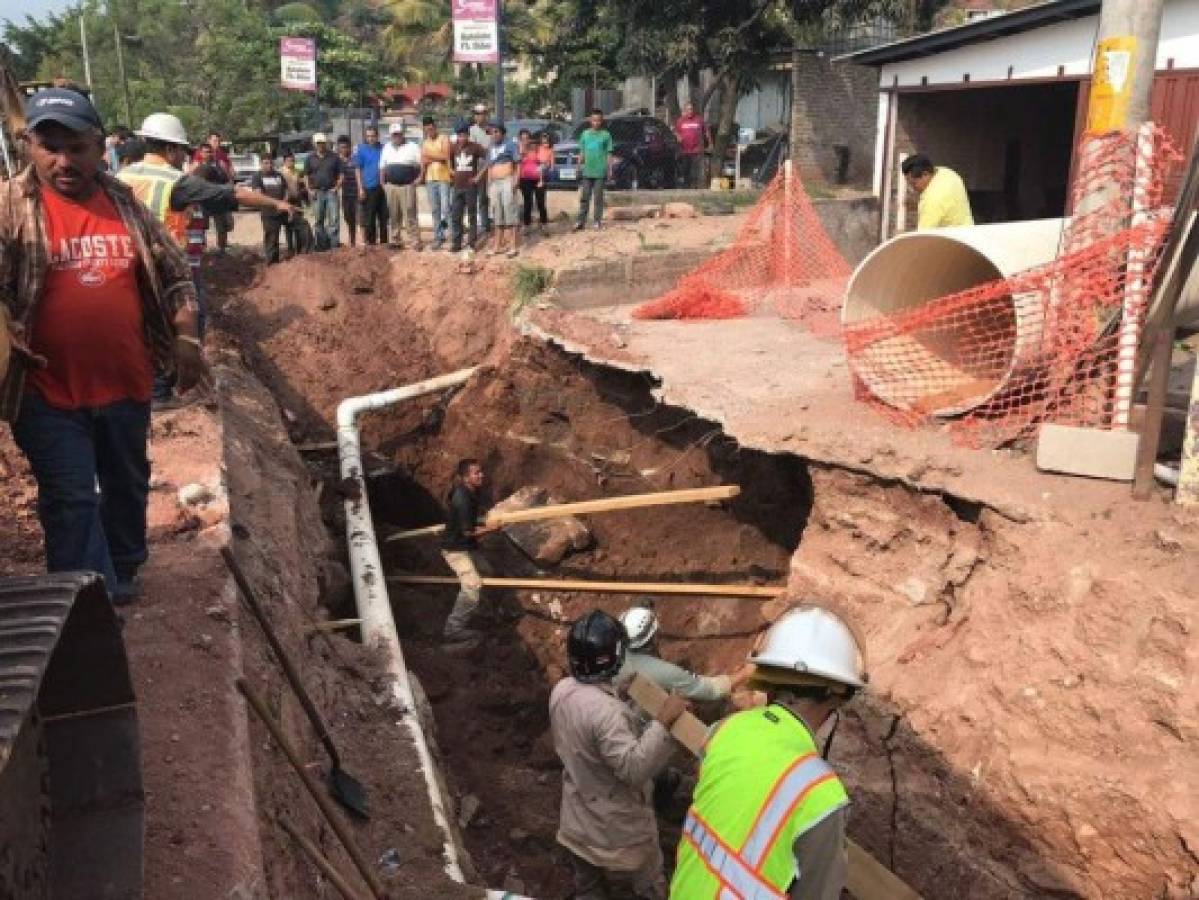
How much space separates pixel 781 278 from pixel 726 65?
9.62m

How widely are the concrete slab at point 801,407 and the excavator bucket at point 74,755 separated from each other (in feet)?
15.7

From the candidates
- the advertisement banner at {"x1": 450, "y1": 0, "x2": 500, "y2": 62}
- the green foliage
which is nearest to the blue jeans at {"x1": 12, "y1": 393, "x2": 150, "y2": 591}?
the green foliage

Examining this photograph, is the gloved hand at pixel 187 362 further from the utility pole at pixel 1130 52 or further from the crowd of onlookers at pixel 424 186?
the crowd of onlookers at pixel 424 186

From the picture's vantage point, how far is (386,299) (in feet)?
41.4

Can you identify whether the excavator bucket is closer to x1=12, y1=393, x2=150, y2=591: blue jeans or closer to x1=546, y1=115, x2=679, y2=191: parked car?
x1=12, y1=393, x2=150, y2=591: blue jeans

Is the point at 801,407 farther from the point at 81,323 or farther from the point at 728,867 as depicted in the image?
the point at 728,867

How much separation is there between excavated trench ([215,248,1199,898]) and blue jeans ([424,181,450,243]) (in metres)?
2.69

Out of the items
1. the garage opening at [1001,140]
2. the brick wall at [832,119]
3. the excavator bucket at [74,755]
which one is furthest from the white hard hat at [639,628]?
the brick wall at [832,119]

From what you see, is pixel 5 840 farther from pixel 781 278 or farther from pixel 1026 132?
pixel 1026 132

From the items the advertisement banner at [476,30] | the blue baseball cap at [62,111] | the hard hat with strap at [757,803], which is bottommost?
the hard hat with strap at [757,803]

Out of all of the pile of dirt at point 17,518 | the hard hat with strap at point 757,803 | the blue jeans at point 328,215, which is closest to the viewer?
the hard hat with strap at point 757,803

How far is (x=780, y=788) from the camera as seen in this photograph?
2.44m

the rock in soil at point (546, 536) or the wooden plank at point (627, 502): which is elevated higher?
the wooden plank at point (627, 502)

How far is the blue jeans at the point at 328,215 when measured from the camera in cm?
1405
